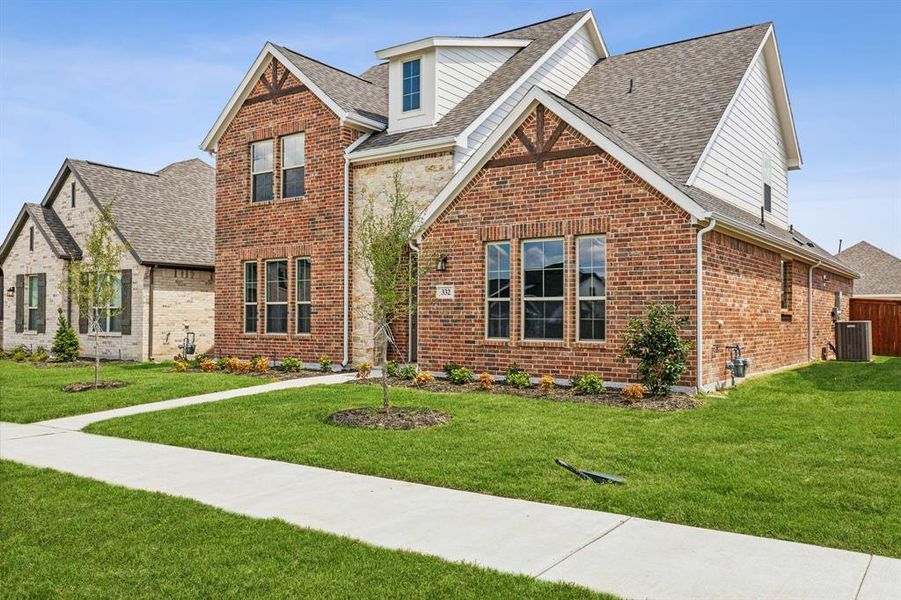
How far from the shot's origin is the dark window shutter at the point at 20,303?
26.4 m

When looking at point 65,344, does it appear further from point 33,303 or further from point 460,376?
point 460,376

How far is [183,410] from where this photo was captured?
11617mm

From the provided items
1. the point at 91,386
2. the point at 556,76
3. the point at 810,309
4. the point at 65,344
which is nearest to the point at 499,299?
the point at 556,76

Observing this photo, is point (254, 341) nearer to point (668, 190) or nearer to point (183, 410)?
point (183, 410)

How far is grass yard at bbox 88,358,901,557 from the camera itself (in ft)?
19.1

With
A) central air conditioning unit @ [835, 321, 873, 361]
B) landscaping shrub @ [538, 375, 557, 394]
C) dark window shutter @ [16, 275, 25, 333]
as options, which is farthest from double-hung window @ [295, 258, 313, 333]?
central air conditioning unit @ [835, 321, 873, 361]

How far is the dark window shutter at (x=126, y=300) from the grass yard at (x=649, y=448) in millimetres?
11985

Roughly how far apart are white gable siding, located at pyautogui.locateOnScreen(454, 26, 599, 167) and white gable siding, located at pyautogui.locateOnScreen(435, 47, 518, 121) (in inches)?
54.6

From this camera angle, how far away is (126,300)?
22.5m

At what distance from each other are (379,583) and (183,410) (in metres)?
8.22

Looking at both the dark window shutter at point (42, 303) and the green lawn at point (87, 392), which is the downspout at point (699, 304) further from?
the dark window shutter at point (42, 303)

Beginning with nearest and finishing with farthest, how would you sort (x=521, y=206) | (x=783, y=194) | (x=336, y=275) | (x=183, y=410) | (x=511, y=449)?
(x=511, y=449)
(x=183, y=410)
(x=521, y=206)
(x=336, y=275)
(x=783, y=194)

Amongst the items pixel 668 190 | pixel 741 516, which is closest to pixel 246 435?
pixel 741 516

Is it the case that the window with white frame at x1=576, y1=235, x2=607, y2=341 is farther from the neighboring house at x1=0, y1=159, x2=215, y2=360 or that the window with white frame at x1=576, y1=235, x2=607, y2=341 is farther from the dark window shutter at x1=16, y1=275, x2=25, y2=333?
the dark window shutter at x1=16, y1=275, x2=25, y2=333
